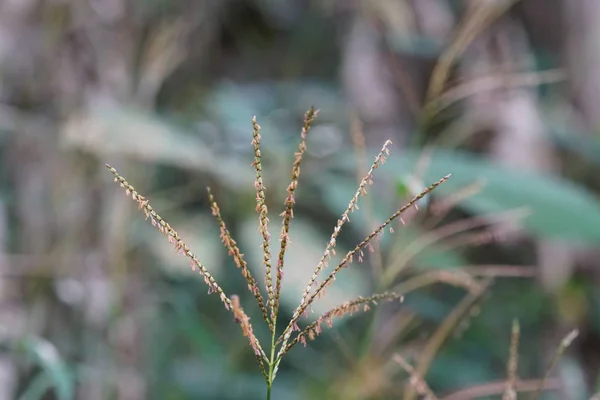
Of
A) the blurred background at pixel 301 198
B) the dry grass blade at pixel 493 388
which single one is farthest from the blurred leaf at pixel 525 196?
the dry grass blade at pixel 493 388

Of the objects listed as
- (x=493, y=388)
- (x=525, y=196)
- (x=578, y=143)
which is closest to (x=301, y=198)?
(x=578, y=143)

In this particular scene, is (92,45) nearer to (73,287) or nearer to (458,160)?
(73,287)

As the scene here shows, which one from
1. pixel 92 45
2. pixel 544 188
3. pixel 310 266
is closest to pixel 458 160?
pixel 544 188

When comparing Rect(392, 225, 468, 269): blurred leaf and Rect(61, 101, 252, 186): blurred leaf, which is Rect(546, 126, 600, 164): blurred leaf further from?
Rect(61, 101, 252, 186): blurred leaf

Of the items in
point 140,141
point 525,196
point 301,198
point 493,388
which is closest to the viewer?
point 493,388

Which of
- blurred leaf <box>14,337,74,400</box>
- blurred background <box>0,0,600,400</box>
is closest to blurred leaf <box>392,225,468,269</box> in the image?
blurred background <box>0,0,600,400</box>

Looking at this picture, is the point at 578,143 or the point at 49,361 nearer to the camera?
the point at 49,361

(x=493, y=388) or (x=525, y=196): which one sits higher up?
(x=525, y=196)

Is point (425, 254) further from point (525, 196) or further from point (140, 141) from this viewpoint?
point (140, 141)

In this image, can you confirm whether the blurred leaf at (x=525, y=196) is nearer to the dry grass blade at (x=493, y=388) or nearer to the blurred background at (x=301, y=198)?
the blurred background at (x=301, y=198)
